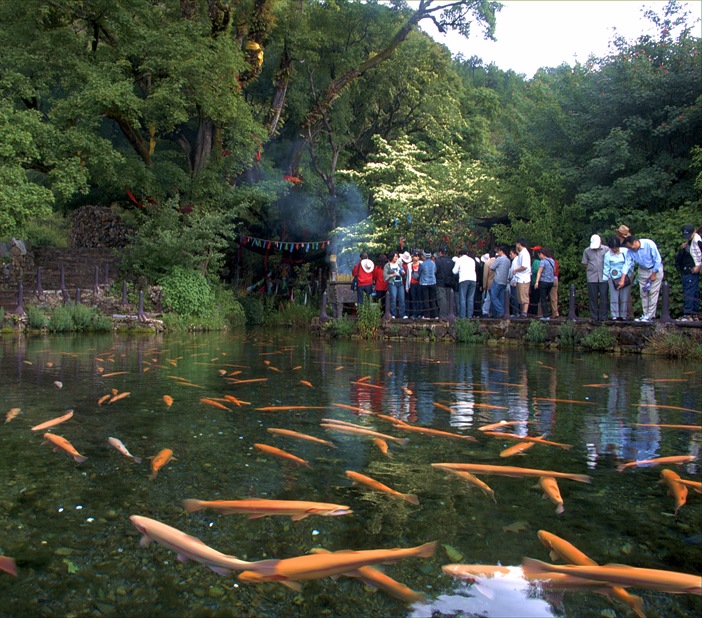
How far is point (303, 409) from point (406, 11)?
2956 cm

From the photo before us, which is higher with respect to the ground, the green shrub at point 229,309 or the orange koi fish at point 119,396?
the green shrub at point 229,309

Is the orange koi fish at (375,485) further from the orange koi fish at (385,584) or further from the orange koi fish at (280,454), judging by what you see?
the orange koi fish at (385,584)

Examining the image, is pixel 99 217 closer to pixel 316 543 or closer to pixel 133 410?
pixel 133 410

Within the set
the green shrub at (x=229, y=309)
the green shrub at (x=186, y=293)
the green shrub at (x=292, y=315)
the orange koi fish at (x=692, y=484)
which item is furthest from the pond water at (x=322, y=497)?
the green shrub at (x=292, y=315)

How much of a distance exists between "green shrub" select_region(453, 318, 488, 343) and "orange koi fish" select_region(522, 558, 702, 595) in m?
14.3

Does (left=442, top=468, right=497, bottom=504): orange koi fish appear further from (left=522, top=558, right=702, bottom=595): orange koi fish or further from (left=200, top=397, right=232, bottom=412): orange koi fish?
(left=200, top=397, right=232, bottom=412): orange koi fish

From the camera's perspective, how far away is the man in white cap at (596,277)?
14602 mm

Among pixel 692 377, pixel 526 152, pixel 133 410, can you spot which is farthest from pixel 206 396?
pixel 526 152

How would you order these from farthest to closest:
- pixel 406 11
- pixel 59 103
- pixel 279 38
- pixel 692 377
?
1. pixel 406 11
2. pixel 279 38
3. pixel 59 103
4. pixel 692 377

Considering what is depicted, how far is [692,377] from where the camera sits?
8477 millimetres

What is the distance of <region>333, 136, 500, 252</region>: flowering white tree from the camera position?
953 inches

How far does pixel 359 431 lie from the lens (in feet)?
14.2

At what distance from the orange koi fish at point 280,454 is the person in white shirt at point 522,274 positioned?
42.0 ft

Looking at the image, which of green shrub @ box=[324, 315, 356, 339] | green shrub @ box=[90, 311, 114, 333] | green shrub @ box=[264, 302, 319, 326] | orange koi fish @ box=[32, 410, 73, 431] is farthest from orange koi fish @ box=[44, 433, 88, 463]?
green shrub @ box=[264, 302, 319, 326]
